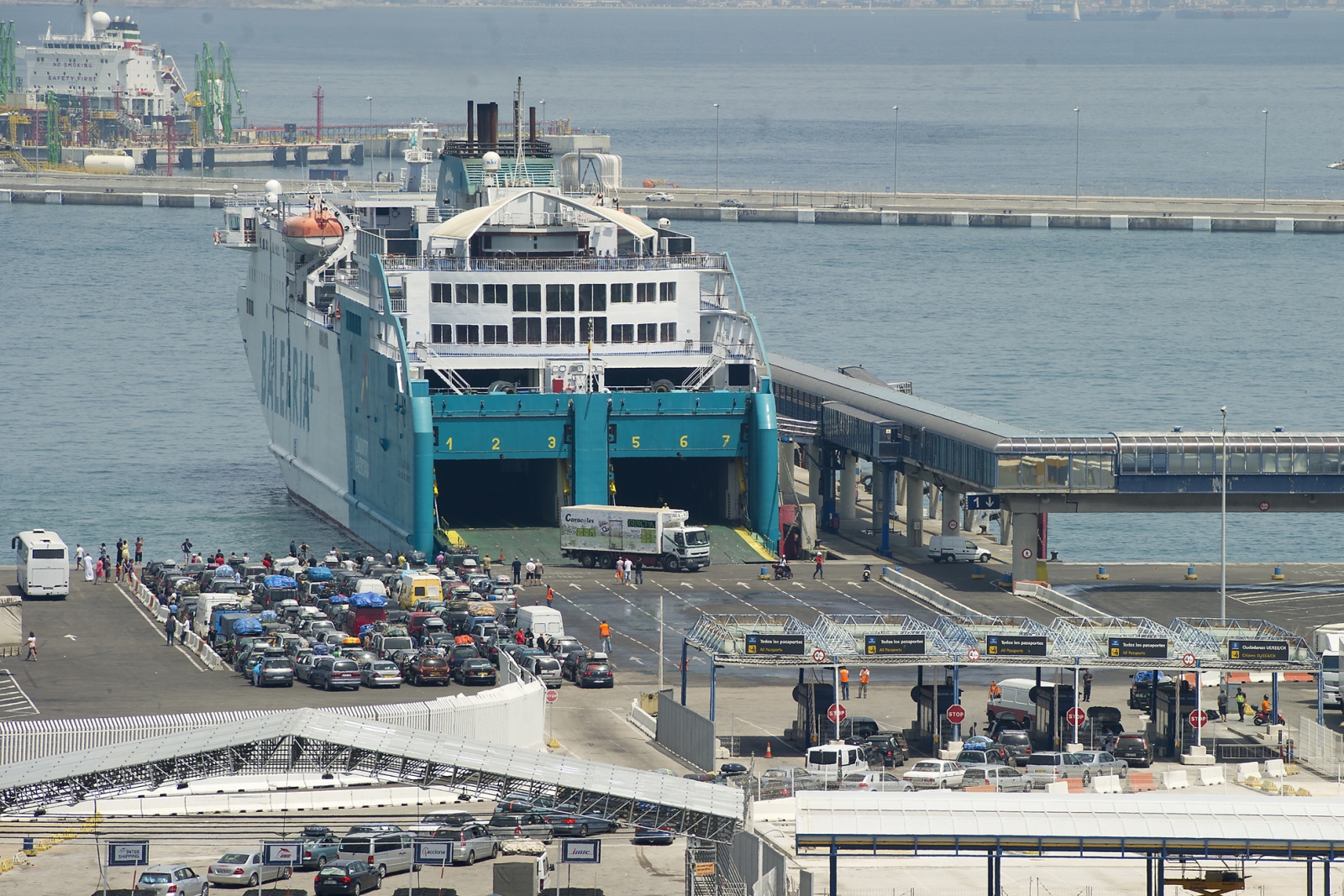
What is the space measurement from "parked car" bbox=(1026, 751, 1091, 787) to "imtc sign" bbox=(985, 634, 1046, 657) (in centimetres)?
352

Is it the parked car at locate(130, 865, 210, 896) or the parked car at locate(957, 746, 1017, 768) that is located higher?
the parked car at locate(130, 865, 210, 896)

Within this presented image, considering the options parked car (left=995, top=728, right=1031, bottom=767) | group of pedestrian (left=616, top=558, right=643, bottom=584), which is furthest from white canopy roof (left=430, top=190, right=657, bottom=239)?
parked car (left=995, top=728, right=1031, bottom=767)

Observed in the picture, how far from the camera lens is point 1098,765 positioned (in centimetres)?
5050

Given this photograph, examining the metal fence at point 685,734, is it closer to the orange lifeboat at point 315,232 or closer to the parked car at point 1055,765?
the parked car at point 1055,765

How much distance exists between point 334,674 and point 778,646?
460 inches

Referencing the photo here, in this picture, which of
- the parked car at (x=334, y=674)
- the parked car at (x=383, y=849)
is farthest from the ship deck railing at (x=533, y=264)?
the parked car at (x=383, y=849)

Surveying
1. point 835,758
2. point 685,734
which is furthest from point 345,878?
point 685,734

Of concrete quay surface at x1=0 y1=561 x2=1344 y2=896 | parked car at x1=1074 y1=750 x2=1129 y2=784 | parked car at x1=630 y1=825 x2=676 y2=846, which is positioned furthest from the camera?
parked car at x1=1074 y1=750 x2=1129 y2=784

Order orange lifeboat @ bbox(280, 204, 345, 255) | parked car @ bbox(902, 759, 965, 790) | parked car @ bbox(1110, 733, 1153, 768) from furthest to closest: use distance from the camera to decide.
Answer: orange lifeboat @ bbox(280, 204, 345, 255) → parked car @ bbox(1110, 733, 1153, 768) → parked car @ bbox(902, 759, 965, 790)

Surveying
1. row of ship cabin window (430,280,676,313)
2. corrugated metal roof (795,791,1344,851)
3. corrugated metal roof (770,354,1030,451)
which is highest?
row of ship cabin window (430,280,676,313)

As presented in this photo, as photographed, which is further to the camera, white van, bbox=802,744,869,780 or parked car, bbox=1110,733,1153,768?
parked car, bbox=1110,733,1153,768

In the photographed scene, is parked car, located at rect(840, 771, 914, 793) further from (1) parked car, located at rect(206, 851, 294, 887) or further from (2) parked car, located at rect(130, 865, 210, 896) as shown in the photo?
(2) parked car, located at rect(130, 865, 210, 896)

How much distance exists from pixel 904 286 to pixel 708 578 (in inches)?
4430

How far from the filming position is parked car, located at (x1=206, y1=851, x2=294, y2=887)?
133 ft
